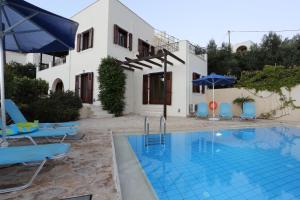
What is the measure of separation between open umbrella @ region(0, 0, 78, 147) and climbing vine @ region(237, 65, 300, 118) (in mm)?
13247

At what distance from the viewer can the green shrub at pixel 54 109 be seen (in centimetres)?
841

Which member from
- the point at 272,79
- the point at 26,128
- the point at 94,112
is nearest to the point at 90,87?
the point at 94,112

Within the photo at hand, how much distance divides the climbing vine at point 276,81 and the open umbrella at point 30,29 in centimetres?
1325

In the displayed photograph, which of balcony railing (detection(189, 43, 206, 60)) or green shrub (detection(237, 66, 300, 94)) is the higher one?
balcony railing (detection(189, 43, 206, 60))

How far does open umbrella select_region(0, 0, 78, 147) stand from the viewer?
3.06m

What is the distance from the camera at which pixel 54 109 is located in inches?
352

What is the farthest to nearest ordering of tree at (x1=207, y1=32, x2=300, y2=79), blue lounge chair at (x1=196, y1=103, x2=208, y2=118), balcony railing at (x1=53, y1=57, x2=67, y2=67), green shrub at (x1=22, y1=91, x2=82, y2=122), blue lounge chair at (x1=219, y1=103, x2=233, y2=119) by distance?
tree at (x1=207, y1=32, x2=300, y2=79)
balcony railing at (x1=53, y1=57, x2=67, y2=67)
blue lounge chair at (x1=196, y1=103, x2=208, y2=118)
blue lounge chair at (x1=219, y1=103, x2=233, y2=119)
green shrub at (x1=22, y1=91, x2=82, y2=122)

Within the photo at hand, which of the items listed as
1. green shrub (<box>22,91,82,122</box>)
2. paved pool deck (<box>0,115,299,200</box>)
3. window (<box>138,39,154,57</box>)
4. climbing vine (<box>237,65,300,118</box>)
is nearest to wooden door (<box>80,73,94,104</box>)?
green shrub (<box>22,91,82,122</box>)

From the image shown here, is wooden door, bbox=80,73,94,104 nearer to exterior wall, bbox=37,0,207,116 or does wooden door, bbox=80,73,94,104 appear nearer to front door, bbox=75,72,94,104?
front door, bbox=75,72,94,104

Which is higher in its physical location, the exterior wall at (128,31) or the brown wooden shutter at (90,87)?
the exterior wall at (128,31)

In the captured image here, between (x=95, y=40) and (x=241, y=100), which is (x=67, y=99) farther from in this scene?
(x=241, y=100)

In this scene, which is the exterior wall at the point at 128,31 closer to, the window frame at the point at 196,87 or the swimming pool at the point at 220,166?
the window frame at the point at 196,87

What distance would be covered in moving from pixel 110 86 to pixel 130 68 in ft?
9.81

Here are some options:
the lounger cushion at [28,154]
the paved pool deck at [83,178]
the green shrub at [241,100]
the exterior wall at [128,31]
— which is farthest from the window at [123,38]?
the lounger cushion at [28,154]
